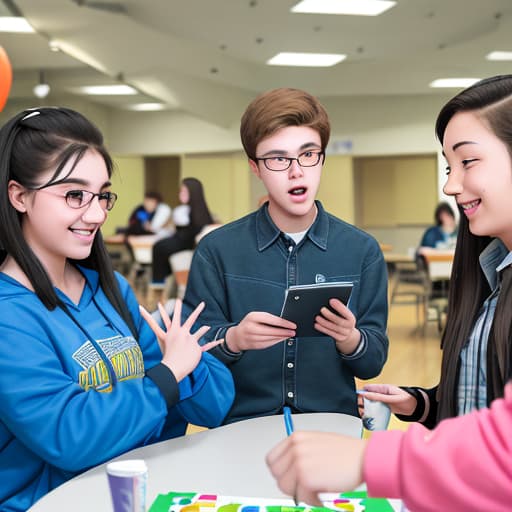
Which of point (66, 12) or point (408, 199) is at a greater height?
point (66, 12)

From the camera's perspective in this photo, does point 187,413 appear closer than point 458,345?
No

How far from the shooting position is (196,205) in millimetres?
7625

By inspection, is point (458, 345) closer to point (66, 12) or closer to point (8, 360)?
point (8, 360)

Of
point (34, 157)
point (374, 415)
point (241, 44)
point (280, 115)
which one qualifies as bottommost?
point (374, 415)

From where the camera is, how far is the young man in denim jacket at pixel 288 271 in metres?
2.00

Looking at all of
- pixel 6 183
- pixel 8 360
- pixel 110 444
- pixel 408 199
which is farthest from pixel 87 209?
pixel 408 199

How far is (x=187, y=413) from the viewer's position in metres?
1.81

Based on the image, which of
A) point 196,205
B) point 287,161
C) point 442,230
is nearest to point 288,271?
point 287,161

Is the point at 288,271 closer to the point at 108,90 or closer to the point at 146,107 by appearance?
the point at 108,90

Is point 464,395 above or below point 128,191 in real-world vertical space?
below

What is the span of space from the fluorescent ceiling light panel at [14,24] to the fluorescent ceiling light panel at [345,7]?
310 cm

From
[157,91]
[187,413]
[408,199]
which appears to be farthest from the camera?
[408,199]

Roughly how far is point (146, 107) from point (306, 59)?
Result: 5.52m

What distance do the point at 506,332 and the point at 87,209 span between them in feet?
2.94
